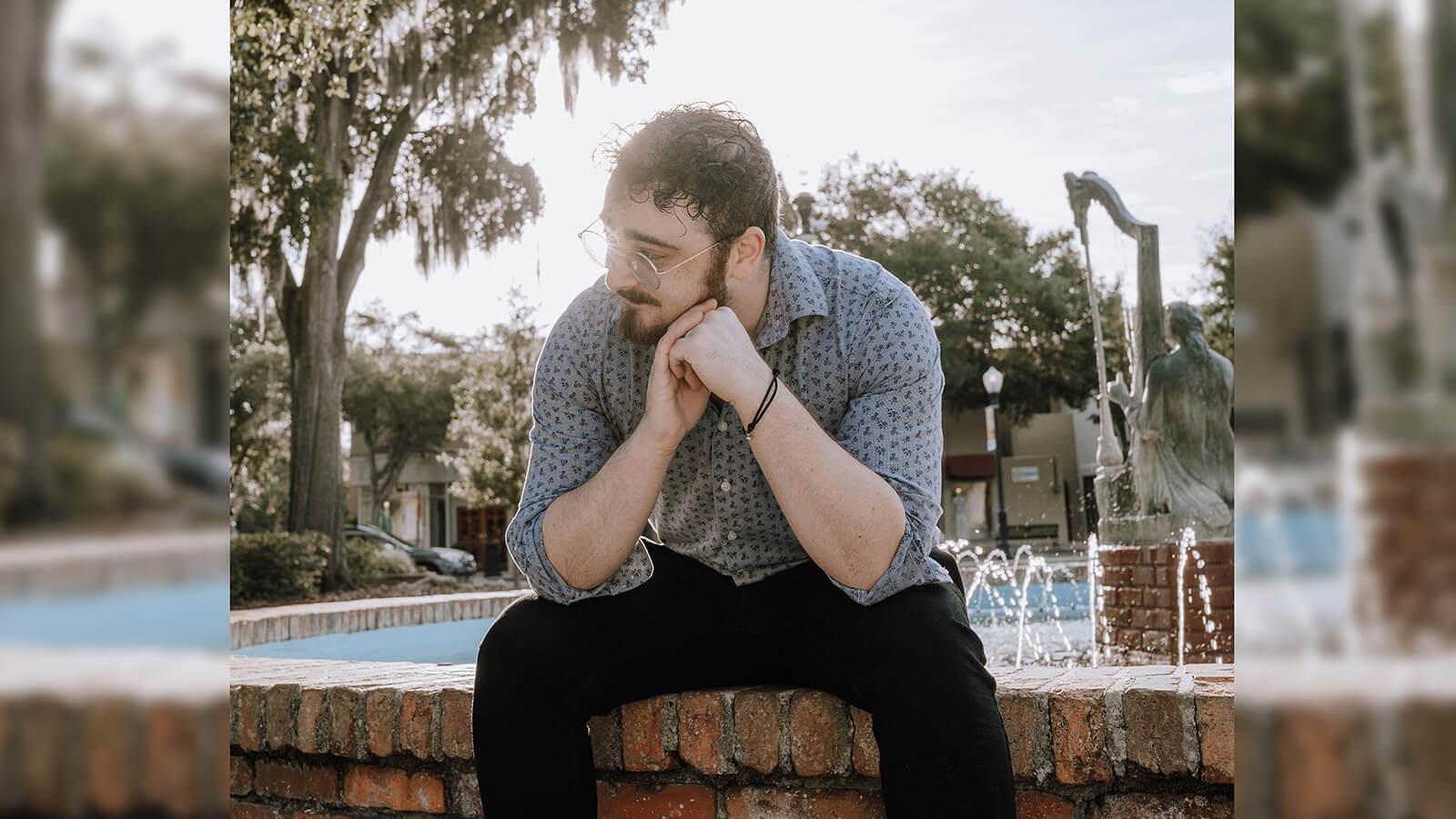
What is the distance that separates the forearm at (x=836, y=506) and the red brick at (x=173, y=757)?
1253 mm

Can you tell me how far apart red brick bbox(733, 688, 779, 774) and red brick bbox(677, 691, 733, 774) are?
0.09ft

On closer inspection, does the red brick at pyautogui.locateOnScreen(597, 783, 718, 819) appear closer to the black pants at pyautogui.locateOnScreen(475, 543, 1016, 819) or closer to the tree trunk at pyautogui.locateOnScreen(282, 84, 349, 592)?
the black pants at pyautogui.locateOnScreen(475, 543, 1016, 819)

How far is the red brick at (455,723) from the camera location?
6.66 feet

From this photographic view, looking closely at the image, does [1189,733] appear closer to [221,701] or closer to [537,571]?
[537,571]

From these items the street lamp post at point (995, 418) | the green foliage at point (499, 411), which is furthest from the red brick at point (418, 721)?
the green foliage at point (499, 411)

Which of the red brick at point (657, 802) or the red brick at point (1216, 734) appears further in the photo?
the red brick at point (657, 802)

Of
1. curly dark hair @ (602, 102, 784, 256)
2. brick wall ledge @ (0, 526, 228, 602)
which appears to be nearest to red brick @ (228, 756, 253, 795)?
curly dark hair @ (602, 102, 784, 256)

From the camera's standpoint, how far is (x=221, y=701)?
58 cm

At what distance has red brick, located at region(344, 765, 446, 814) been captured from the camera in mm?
2107

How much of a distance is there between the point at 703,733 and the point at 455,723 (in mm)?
460

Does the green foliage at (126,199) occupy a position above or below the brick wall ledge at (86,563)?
above

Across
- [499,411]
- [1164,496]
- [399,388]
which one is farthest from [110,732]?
[399,388]

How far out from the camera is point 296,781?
2242 millimetres

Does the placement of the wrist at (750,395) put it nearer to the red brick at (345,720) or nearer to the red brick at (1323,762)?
the red brick at (345,720)
